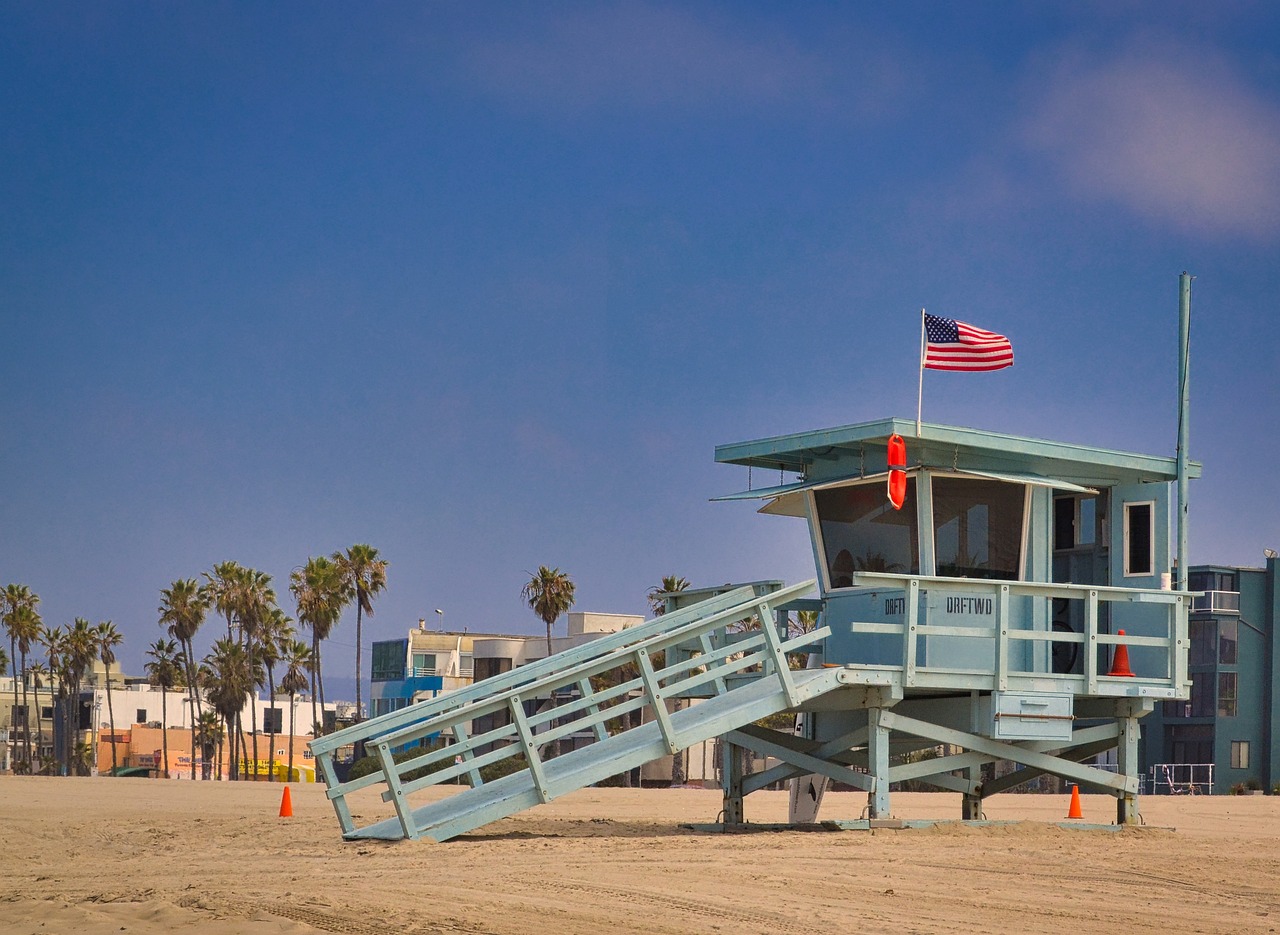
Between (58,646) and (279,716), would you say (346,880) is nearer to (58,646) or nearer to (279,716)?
(58,646)

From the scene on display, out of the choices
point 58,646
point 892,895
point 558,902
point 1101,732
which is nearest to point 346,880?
point 558,902

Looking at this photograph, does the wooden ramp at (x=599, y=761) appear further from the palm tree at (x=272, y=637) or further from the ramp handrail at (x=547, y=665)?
the palm tree at (x=272, y=637)

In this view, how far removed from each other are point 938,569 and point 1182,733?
4760 cm

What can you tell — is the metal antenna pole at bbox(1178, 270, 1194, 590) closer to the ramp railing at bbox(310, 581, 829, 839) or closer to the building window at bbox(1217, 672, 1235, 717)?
the ramp railing at bbox(310, 581, 829, 839)

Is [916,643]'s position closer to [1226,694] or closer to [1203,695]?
[1203,695]

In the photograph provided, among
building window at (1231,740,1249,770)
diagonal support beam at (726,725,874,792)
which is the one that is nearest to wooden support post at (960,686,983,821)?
diagonal support beam at (726,725,874,792)

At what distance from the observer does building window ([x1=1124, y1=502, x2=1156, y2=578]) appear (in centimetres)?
1748

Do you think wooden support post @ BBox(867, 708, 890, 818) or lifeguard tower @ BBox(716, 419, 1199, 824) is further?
lifeguard tower @ BBox(716, 419, 1199, 824)

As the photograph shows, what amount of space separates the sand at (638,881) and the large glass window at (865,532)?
3.00 metres

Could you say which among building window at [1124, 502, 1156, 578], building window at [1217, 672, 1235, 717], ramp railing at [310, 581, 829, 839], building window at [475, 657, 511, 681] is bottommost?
building window at [475, 657, 511, 681]

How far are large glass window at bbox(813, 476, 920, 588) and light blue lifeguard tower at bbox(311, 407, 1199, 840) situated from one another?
22 mm

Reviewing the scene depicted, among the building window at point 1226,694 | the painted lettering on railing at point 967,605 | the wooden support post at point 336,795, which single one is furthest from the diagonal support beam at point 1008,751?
the building window at point 1226,694

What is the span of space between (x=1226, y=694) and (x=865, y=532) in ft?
155

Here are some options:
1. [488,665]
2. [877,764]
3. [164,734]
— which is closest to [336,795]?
[877,764]
